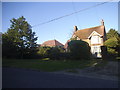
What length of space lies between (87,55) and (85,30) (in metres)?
19.8

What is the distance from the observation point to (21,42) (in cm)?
3303

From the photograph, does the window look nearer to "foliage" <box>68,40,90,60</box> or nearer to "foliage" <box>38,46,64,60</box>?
"foliage" <box>38,46,64,60</box>

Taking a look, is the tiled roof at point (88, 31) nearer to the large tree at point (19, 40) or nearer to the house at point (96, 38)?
the house at point (96, 38)

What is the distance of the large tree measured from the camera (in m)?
30.4

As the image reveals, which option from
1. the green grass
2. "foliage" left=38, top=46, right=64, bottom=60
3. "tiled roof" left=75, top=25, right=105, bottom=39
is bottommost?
the green grass

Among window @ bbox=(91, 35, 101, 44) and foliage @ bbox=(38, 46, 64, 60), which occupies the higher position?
window @ bbox=(91, 35, 101, 44)

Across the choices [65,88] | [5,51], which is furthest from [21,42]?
[65,88]

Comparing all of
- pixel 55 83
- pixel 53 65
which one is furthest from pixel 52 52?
pixel 55 83

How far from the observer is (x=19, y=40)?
3403cm

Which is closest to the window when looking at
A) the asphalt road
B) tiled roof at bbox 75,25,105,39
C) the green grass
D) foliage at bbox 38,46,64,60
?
tiled roof at bbox 75,25,105,39

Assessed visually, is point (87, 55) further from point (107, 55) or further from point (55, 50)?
point (55, 50)

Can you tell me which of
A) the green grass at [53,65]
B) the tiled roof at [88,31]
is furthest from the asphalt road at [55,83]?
the tiled roof at [88,31]

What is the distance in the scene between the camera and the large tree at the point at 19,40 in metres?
30.4

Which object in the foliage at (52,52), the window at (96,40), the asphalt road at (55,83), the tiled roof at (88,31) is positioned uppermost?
the tiled roof at (88,31)
